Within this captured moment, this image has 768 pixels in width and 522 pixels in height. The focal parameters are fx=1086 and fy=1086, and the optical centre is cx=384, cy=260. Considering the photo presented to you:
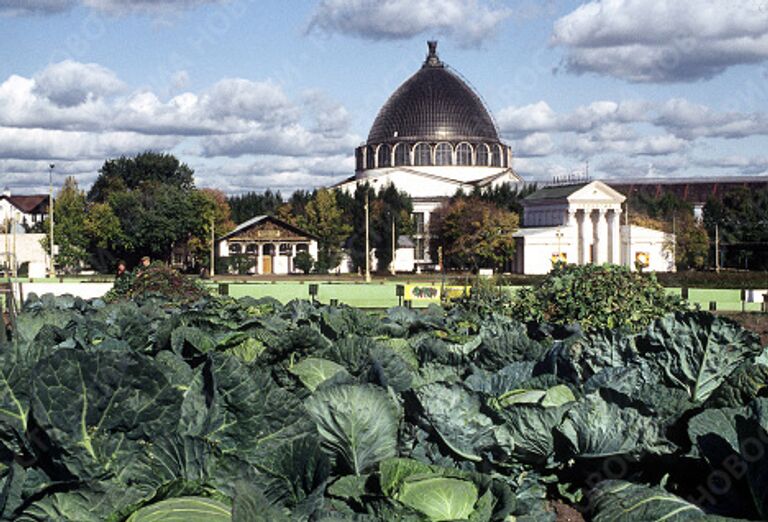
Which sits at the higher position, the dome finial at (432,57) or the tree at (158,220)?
the dome finial at (432,57)

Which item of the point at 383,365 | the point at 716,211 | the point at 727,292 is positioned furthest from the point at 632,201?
the point at 383,365

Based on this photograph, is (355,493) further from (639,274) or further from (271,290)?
(271,290)

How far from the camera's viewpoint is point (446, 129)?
108938 mm

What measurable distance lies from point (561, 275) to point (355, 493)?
12.1 meters

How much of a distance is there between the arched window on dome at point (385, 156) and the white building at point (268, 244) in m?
29.3

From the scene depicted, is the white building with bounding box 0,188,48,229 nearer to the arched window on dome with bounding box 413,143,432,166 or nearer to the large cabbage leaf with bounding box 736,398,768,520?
the arched window on dome with bounding box 413,143,432,166

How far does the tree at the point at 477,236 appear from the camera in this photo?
7700 cm

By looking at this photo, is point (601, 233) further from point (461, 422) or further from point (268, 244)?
point (461, 422)

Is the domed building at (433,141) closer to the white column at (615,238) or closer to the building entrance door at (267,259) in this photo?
the white column at (615,238)

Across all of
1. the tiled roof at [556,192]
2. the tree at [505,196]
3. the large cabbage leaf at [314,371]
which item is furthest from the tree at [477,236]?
the large cabbage leaf at [314,371]

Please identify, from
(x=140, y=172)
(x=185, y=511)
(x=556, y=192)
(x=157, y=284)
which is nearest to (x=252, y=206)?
(x=140, y=172)

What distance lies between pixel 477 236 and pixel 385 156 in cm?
3394

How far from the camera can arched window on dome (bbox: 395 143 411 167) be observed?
108188 mm

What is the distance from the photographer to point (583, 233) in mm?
84438
